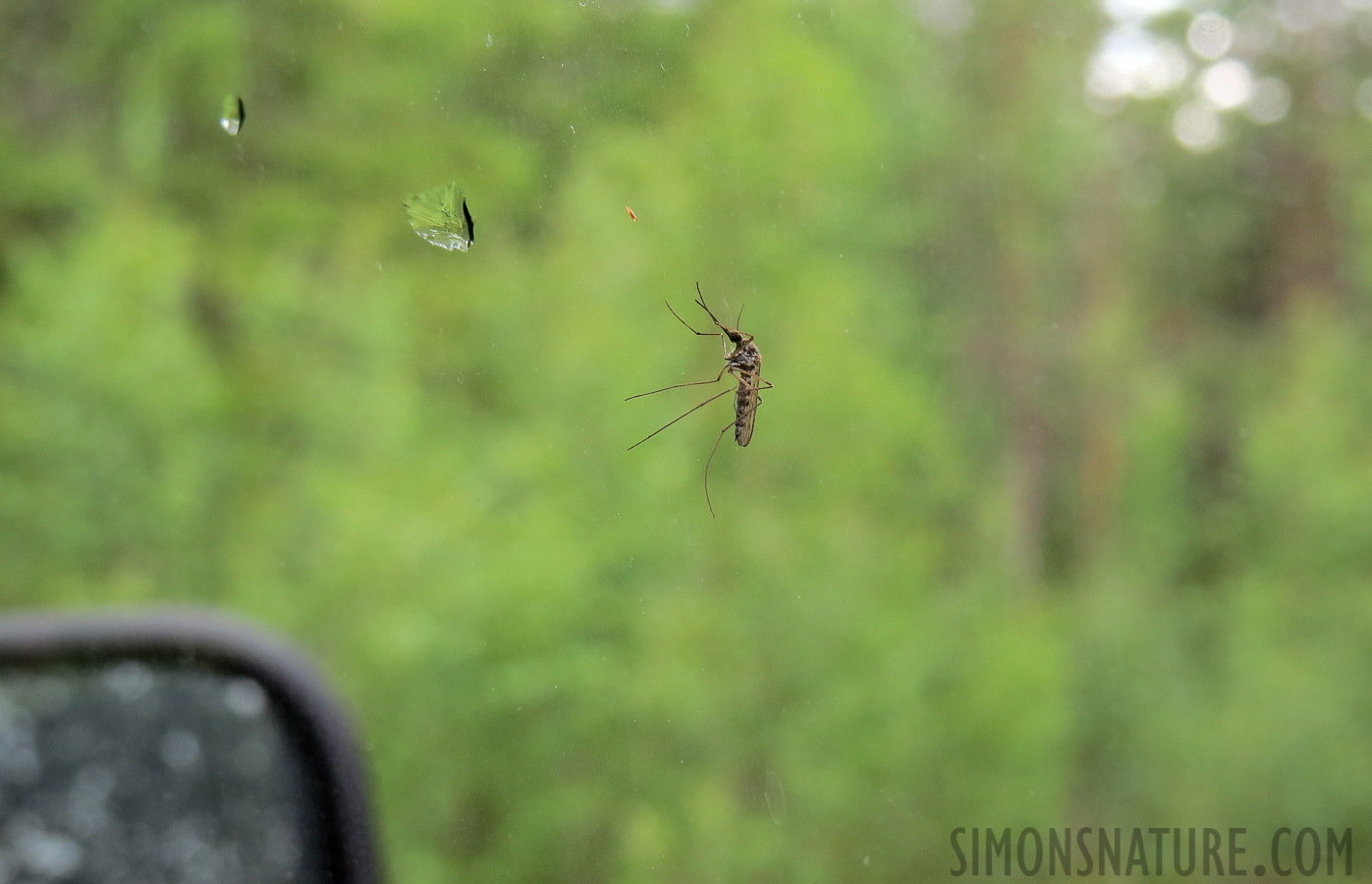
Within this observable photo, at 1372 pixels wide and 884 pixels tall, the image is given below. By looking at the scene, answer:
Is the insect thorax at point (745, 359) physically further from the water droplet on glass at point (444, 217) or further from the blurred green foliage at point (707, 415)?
the water droplet on glass at point (444, 217)

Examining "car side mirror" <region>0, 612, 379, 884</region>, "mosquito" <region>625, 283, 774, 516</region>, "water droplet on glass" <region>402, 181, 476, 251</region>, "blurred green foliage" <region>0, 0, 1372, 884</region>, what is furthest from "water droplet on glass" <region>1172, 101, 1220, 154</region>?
"car side mirror" <region>0, 612, 379, 884</region>

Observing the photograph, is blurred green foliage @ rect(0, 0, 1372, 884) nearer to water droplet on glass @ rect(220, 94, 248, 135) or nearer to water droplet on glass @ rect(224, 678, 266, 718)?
water droplet on glass @ rect(220, 94, 248, 135)

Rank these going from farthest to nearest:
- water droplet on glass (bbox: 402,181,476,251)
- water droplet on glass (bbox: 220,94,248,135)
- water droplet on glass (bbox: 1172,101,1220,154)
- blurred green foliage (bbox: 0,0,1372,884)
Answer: water droplet on glass (bbox: 1172,101,1220,154), blurred green foliage (bbox: 0,0,1372,884), water droplet on glass (bbox: 220,94,248,135), water droplet on glass (bbox: 402,181,476,251)

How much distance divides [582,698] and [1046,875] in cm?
113

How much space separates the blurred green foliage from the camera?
5.78ft

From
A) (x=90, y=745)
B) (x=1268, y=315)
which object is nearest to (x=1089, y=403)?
(x=1268, y=315)

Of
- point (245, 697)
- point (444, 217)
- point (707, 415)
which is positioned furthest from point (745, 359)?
point (245, 697)

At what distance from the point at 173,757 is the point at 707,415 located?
86 cm

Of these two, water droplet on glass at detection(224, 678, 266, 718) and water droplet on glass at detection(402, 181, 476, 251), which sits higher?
water droplet on glass at detection(402, 181, 476, 251)

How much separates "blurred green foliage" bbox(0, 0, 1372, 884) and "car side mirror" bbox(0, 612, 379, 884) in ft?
A: 1.74

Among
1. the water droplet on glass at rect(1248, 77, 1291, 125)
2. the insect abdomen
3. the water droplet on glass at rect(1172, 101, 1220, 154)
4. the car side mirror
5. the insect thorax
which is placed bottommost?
the car side mirror

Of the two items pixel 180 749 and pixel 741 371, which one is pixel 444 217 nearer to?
pixel 741 371

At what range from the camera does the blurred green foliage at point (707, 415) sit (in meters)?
1.76

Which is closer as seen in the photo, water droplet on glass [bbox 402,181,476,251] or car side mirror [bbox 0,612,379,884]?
water droplet on glass [bbox 402,181,476,251]
